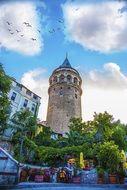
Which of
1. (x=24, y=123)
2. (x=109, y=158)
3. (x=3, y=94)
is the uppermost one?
(x=24, y=123)

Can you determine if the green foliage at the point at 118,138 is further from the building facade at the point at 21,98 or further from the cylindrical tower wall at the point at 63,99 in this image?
the cylindrical tower wall at the point at 63,99

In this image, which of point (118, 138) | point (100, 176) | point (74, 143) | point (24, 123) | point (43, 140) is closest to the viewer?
point (100, 176)

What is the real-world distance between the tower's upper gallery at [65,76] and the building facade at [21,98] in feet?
40.9

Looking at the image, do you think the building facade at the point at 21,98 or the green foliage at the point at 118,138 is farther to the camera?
the building facade at the point at 21,98

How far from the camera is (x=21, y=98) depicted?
44.2m

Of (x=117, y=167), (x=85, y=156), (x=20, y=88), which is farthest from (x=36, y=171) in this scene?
(x=20, y=88)

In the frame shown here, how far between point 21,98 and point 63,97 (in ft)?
46.6

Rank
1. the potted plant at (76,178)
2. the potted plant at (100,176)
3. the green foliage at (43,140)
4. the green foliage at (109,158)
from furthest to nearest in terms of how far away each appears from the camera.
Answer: the green foliage at (43,140) < the green foliage at (109,158) < the potted plant at (100,176) < the potted plant at (76,178)

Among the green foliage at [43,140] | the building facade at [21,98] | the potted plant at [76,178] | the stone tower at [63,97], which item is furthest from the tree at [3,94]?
the stone tower at [63,97]

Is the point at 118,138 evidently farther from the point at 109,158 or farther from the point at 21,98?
the point at 21,98

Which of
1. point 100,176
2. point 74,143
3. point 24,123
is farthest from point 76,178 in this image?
point 74,143

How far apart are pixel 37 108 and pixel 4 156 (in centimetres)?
3307

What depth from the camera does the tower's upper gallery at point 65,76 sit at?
59594 millimetres

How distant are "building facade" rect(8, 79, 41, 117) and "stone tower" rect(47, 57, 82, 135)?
786 cm
